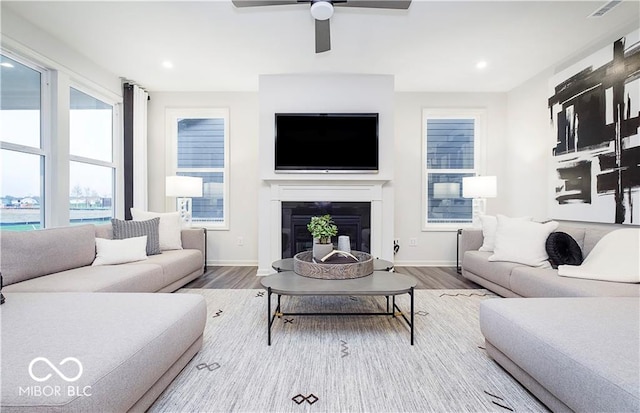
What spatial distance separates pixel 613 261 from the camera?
214 centimetres

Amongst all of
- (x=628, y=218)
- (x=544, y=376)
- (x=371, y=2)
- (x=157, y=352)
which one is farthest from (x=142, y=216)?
(x=628, y=218)

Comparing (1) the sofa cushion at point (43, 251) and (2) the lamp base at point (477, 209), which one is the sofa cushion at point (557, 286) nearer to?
(2) the lamp base at point (477, 209)

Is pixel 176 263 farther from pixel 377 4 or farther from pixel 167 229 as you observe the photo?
pixel 377 4

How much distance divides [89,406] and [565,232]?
11.8 feet

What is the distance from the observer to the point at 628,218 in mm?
2541

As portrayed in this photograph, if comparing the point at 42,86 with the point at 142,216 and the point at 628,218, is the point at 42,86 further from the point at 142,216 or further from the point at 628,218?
the point at 628,218

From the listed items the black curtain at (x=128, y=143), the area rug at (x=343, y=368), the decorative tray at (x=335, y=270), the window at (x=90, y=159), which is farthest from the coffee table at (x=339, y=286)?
the black curtain at (x=128, y=143)

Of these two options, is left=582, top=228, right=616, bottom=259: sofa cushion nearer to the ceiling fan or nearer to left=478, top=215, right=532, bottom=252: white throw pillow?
left=478, top=215, right=532, bottom=252: white throw pillow

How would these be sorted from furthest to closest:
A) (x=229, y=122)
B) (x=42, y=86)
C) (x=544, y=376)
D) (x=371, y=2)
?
(x=229, y=122) < (x=42, y=86) < (x=371, y=2) < (x=544, y=376)

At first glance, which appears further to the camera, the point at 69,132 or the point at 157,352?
the point at 69,132

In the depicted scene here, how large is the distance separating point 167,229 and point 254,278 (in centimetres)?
119

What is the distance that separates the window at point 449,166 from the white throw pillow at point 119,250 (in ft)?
12.5

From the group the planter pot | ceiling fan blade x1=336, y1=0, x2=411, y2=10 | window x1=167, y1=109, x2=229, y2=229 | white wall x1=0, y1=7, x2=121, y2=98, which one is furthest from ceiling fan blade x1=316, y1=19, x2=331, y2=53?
white wall x1=0, y1=7, x2=121, y2=98

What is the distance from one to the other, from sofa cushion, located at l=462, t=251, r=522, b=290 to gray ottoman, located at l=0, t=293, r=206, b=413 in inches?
104
